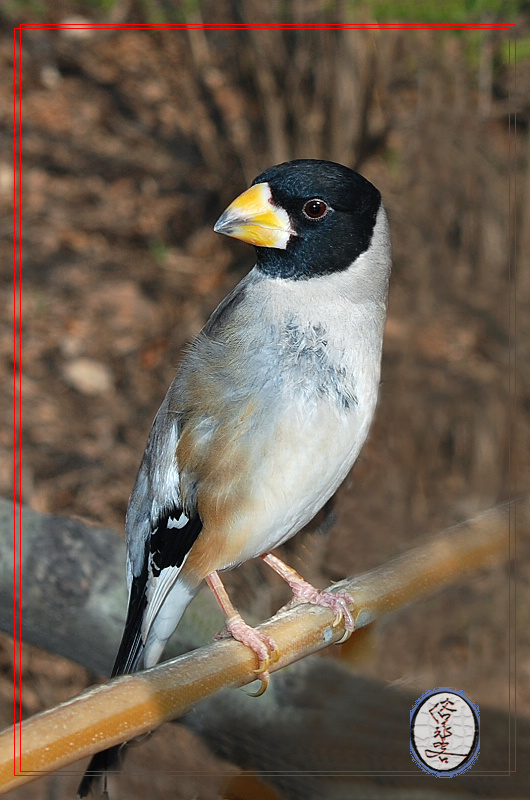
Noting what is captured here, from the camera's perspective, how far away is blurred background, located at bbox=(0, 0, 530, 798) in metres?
4.33

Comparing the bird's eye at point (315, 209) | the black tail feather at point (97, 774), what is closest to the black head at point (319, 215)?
the bird's eye at point (315, 209)

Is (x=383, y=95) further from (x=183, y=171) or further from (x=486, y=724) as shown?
(x=486, y=724)

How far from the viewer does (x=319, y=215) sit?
6.85 ft

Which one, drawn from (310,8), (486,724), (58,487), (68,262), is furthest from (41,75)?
(486,724)

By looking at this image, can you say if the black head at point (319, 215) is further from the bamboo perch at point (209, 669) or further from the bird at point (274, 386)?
the bamboo perch at point (209, 669)

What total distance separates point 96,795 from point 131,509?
68 cm

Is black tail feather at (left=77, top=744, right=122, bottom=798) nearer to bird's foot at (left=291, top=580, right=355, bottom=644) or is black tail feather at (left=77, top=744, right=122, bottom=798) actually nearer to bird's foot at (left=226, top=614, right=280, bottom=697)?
bird's foot at (left=226, top=614, right=280, bottom=697)

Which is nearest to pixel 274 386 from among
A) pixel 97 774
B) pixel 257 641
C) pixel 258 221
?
pixel 258 221

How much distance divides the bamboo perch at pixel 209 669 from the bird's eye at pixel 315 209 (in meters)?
0.81

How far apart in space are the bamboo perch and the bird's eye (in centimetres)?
81

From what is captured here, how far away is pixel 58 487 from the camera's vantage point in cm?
450

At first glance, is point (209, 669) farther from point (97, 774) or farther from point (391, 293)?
point (391, 293)

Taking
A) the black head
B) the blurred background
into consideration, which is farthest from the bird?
the blurred background

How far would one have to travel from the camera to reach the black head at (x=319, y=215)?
2.05 meters
